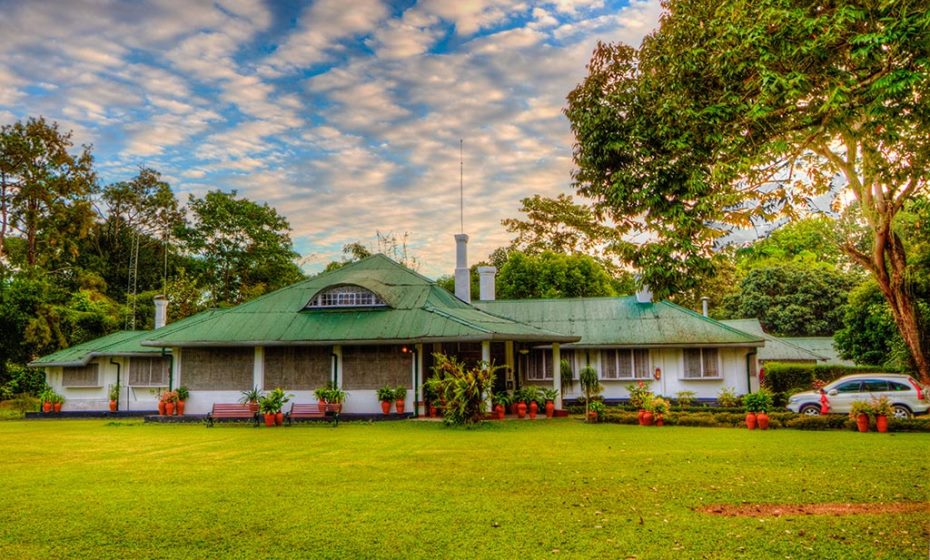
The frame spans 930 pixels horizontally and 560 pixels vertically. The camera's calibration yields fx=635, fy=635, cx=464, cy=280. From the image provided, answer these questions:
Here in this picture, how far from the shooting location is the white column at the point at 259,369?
65.2 feet

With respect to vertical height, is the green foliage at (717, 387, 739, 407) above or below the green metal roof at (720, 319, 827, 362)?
below

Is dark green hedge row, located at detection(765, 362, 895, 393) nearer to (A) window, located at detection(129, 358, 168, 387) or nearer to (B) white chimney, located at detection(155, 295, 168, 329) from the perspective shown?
(A) window, located at detection(129, 358, 168, 387)

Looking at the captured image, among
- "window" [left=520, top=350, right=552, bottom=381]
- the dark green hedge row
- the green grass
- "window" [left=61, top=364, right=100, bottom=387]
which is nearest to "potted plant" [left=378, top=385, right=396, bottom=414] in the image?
the green grass

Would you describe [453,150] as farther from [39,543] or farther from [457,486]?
[39,543]

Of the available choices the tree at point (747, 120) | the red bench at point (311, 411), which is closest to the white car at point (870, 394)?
the tree at point (747, 120)

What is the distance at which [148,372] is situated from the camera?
76.9ft

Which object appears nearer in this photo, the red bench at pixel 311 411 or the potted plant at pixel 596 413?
the potted plant at pixel 596 413

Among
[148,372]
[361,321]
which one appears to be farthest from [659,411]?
[148,372]

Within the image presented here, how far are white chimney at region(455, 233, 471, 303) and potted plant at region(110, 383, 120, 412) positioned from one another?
12993 millimetres

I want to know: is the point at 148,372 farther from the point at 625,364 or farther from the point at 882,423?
the point at 882,423

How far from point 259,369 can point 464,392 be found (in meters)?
7.57

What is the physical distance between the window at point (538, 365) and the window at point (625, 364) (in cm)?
203

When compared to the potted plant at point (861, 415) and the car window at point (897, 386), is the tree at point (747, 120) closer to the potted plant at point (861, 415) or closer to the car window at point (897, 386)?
the potted plant at point (861, 415)

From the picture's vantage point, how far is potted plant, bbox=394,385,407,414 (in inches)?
744
